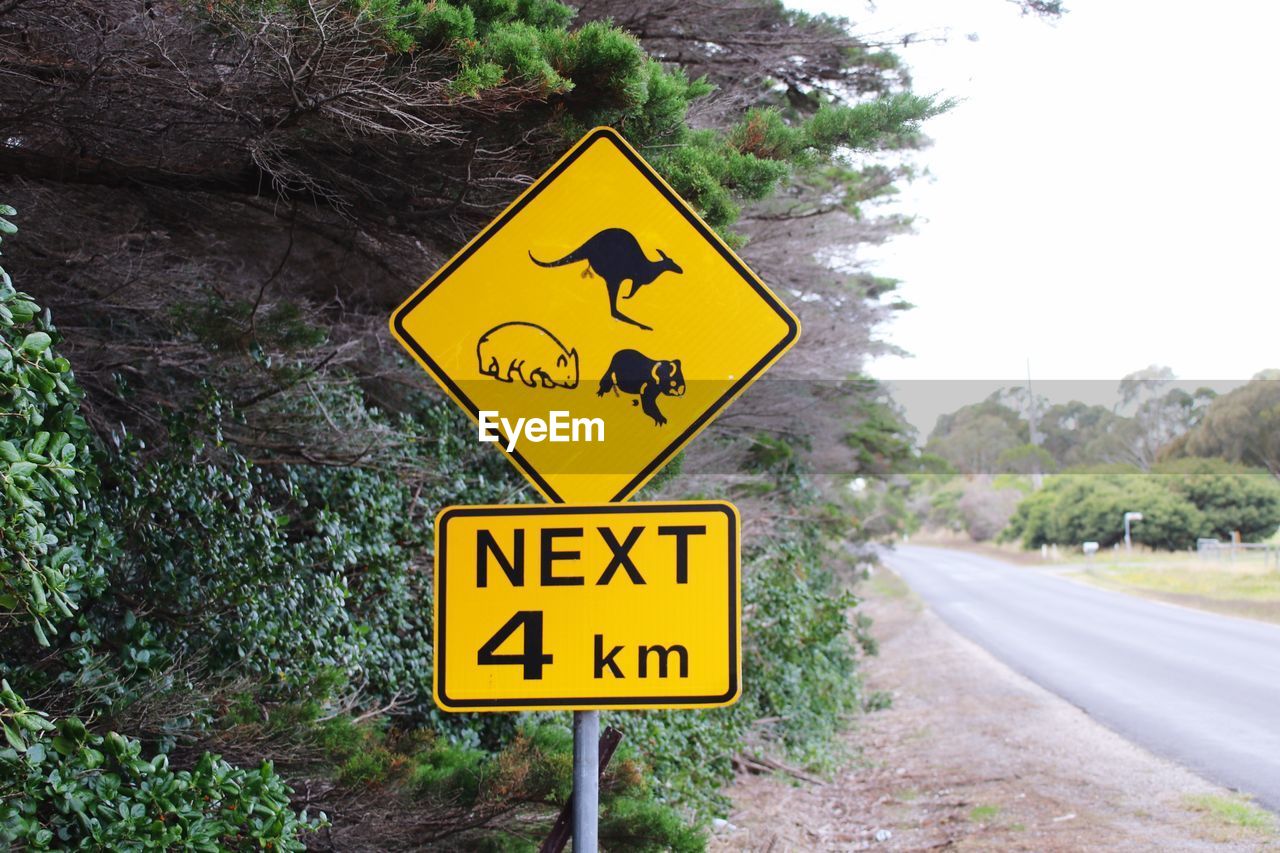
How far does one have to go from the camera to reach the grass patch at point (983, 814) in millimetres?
8258

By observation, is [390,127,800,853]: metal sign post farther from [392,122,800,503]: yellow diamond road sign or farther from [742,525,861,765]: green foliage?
[742,525,861,765]: green foliage

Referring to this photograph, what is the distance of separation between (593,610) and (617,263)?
2.99 ft

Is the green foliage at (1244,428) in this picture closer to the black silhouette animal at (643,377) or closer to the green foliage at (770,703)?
the green foliage at (770,703)

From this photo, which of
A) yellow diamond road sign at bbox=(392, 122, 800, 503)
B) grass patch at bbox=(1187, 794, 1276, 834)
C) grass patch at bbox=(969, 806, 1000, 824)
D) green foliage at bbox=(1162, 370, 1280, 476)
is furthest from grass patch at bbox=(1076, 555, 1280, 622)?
yellow diamond road sign at bbox=(392, 122, 800, 503)

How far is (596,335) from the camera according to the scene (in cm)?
305

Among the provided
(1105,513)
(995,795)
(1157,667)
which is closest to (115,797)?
(995,795)

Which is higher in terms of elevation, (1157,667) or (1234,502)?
(1234,502)

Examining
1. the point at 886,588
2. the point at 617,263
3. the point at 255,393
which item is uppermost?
the point at 617,263

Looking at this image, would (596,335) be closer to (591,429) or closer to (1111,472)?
(591,429)

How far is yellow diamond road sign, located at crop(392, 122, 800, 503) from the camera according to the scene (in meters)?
2.99

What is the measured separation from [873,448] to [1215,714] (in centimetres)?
993

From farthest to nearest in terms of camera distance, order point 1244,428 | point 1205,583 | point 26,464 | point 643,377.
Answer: point 1205,583, point 1244,428, point 643,377, point 26,464

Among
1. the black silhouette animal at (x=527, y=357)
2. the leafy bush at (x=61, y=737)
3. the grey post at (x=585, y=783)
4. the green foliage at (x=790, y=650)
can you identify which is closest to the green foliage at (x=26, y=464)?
the leafy bush at (x=61, y=737)

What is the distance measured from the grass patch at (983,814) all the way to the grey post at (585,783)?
20.5ft
